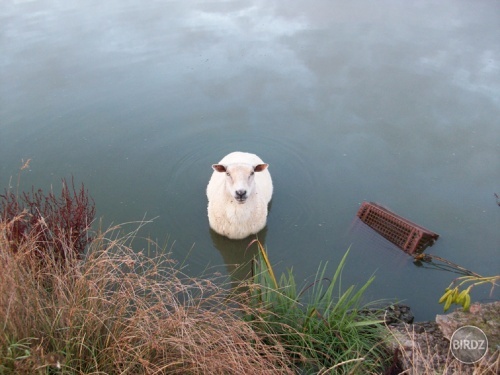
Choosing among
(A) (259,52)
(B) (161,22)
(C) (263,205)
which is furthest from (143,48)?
(C) (263,205)

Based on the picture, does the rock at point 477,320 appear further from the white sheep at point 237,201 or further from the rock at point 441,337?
the white sheep at point 237,201

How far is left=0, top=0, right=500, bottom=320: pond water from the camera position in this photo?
5.16 meters

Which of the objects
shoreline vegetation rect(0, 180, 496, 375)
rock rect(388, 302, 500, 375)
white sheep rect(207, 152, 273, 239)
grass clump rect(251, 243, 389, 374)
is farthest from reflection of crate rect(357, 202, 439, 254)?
shoreline vegetation rect(0, 180, 496, 375)

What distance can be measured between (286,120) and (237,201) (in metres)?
2.74

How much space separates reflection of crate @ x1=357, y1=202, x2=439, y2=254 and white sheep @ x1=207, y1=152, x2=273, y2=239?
4.15ft

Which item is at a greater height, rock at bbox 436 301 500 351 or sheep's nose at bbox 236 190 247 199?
sheep's nose at bbox 236 190 247 199

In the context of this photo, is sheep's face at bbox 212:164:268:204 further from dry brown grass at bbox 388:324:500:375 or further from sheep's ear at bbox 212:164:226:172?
dry brown grass at bbox 388:324:500:375

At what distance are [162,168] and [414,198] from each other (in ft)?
11.3

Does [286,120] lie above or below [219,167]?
above

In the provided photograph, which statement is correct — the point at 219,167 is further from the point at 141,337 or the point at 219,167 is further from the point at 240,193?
the point at 141,337

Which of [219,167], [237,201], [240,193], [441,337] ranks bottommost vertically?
[441,337]

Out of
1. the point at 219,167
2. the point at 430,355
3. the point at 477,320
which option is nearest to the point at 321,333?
the point at 430,355

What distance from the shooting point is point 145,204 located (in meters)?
5.62

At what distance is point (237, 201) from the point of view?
472 cm
